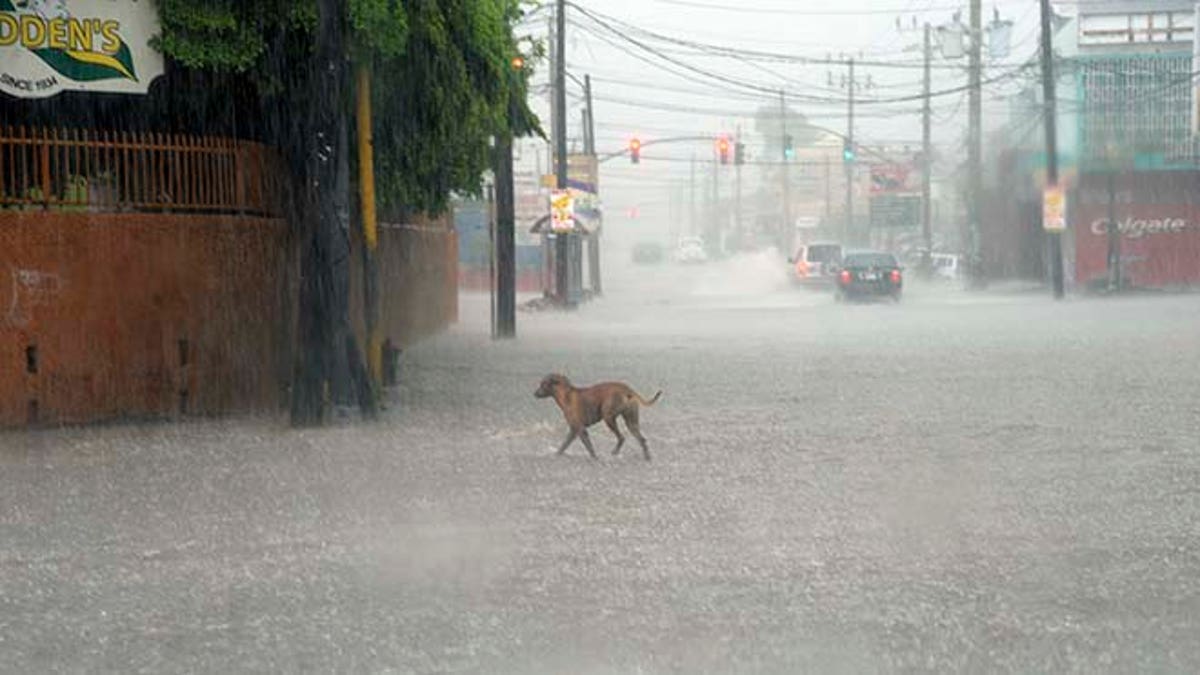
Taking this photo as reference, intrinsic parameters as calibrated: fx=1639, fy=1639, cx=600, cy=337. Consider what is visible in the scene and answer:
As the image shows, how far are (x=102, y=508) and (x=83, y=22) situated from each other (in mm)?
5964

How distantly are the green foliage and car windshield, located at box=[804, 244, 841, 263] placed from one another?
113 feet

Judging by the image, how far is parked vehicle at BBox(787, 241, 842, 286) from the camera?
176ft

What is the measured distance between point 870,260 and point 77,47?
32850 mm

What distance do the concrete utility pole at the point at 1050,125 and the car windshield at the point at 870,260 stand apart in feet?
14.4

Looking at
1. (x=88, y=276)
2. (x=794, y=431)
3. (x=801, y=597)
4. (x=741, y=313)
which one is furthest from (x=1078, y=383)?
(x=741, y=313)

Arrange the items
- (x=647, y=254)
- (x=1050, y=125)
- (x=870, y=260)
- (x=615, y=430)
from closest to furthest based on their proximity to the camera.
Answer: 1. (x=615, y=430)
2. (x=1050, y=125)
3. (x=870, y=260)
4. (x=647, y=254)

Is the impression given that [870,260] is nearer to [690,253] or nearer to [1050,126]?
[1050,126]

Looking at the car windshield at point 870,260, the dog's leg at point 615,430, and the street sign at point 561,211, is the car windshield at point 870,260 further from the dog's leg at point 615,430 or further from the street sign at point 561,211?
the dog's leg at point 615,430

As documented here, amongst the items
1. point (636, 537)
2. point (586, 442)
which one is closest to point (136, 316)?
point (586, 442)

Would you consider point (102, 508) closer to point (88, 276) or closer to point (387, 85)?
point (88, 276)

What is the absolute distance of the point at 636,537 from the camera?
9094 millimetres

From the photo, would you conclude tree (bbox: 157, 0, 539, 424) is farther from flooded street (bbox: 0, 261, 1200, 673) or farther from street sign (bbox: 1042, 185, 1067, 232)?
street sign (bbox: 1042, 185, 1067, 232)

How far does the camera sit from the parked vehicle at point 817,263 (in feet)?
176

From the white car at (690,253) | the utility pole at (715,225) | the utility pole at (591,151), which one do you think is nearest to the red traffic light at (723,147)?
the utility pole at (591,151)
